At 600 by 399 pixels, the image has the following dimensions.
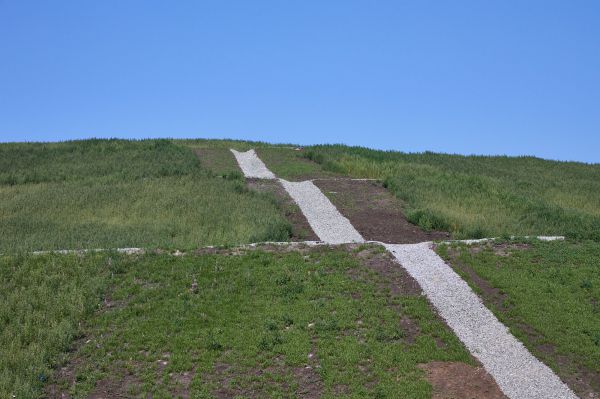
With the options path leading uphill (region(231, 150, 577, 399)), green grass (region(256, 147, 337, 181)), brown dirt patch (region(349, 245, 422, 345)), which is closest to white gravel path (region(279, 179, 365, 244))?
path leading uphill (region(231, 150, 577, 399))

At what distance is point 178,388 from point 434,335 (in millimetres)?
6096

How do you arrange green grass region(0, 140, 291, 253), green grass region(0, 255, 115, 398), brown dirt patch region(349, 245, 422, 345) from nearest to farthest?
green grass region(0, 255, 115, 398) → brown dirt patch region(349, 245, 422, 345) → green grass region(0, 140, 291, 253)

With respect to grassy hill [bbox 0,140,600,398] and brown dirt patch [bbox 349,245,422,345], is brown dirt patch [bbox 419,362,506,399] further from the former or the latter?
brown dirt patch [bbox 349,245,422,345]

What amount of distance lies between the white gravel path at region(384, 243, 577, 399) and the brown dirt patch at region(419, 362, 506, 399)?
22cm

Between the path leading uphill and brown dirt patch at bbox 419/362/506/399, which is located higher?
the path leading uphill

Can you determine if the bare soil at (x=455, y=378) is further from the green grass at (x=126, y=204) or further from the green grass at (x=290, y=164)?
the green grass at (x=290, y=164)

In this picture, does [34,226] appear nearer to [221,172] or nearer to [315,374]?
[221,172]

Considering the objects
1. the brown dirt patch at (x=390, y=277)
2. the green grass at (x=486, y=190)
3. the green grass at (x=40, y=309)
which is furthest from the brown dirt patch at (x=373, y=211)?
the green grass at (x=40, y=309)

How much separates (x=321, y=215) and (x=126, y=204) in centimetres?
843

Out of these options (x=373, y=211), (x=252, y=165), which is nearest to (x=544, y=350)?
(x=373, y=211)

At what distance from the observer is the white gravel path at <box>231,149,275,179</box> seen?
117ft

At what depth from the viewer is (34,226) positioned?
26.5 meters

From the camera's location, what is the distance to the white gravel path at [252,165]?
35.8m

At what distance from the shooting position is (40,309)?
17969 mm
